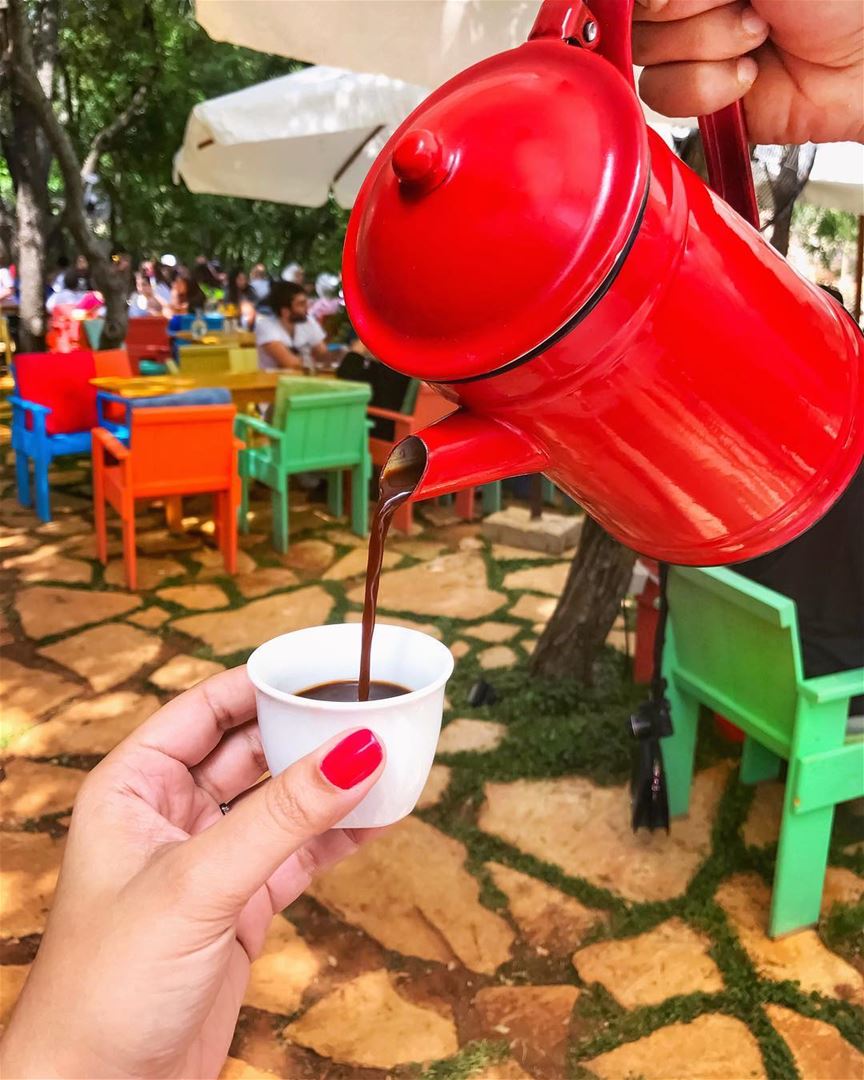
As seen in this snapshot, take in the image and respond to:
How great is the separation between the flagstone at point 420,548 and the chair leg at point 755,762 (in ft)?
8.91

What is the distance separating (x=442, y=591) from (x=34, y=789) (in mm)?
2416

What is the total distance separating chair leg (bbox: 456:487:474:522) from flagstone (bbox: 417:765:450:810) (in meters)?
3.20

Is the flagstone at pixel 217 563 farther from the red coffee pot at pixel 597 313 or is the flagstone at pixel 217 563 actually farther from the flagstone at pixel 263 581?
the red coffee pot at pixel 597 313

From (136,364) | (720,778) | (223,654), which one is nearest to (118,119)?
(136,364)

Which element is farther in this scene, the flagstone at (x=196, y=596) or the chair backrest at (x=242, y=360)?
the chair backrest at (x=242, y=360)

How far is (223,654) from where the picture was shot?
13.6 feet

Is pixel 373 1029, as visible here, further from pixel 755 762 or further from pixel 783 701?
pixel 755 762

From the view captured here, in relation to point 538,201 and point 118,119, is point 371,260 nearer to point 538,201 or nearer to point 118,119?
point 538,201

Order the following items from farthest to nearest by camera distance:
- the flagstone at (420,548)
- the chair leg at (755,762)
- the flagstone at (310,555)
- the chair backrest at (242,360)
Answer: the chair backrest at (242,360), the flagstone at (420,548), the flagstone at (310,555), the chair leg at (755,762)

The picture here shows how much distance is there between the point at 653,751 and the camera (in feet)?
8.48

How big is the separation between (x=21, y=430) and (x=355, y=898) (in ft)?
16.0

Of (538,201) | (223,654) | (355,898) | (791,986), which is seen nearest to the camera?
(538,201)

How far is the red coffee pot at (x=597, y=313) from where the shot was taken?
2.43 feet

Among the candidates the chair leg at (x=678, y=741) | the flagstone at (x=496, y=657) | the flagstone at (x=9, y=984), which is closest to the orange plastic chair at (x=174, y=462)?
the flagstone at (x=496, y=657)
